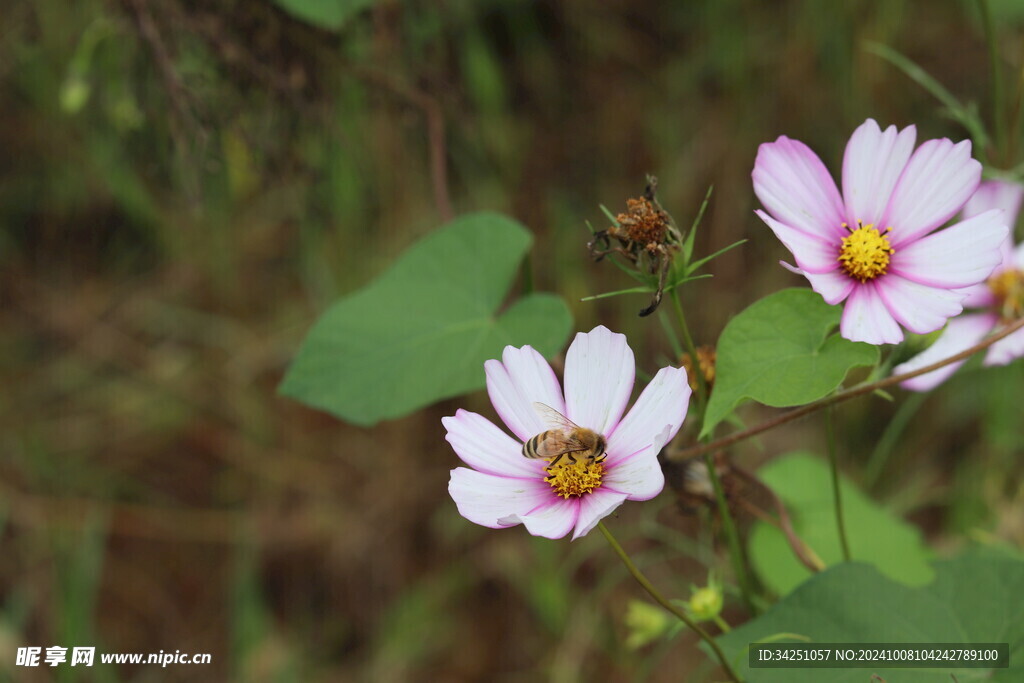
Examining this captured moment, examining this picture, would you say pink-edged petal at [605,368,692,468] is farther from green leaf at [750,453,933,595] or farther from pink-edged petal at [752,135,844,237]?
green leaf at [750,453,933,595]

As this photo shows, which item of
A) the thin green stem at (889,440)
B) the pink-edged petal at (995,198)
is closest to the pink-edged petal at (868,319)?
the pink-edged petal at (995,198)

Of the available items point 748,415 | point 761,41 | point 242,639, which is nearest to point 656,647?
point 748,415

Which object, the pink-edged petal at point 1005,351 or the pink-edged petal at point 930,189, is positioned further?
the pink-edged petal at point 1005,351

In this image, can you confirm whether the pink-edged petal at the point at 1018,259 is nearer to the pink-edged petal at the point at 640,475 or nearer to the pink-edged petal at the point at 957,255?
the pink-edged petal at the point at 957,255

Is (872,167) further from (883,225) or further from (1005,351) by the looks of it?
(1005,351)

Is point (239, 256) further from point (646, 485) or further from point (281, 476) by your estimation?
point (646, 485)

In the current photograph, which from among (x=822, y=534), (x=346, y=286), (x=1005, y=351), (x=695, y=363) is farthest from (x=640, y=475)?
(x=346, y=286)

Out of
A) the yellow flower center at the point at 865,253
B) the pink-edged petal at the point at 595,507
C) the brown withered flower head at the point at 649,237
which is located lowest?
the pink-edged petal at the point at 595,507

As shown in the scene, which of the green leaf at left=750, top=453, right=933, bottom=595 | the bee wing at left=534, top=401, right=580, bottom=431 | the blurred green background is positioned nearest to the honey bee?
A: the bee wing at left=534, top=401, right=580, bottom=431
